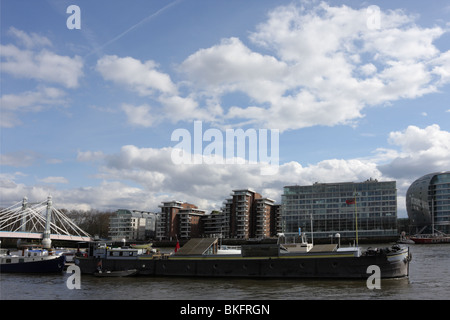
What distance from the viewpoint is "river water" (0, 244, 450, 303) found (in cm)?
3097

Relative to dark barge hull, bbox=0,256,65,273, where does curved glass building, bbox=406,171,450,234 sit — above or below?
above

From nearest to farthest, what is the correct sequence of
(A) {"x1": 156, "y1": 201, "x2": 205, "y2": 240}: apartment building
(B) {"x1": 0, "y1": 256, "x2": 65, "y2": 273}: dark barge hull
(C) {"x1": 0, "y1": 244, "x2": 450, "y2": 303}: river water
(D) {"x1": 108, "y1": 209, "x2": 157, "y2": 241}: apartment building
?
(C) {"x1": 0, "y1": 244, "x2": 450, "y2": 303}: river water < (B) {"x1": 0, "y1": 256, "x2": 65, "y2": 273}: dark barge hull < (A) {"x1": 156, "y1": 201, "x2": 205, "y2": 240}: apartment building < (D) {"x1": 108, "y1": 209, "x2": 157, "y2": 241}: apartment building

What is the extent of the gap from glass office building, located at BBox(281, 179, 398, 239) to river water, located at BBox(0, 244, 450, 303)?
384 ft

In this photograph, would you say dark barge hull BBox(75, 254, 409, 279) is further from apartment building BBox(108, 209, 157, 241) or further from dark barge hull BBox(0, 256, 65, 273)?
apartment building BBox(108, 209, 157, 241)

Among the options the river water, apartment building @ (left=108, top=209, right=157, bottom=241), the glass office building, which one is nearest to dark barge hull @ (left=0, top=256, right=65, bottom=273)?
the river water

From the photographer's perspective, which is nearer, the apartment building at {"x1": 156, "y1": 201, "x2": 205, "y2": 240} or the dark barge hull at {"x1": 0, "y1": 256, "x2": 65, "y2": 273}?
the dark barge hull at {"x1": 0, "y1": 256, "x2": 65, "y2": 273}

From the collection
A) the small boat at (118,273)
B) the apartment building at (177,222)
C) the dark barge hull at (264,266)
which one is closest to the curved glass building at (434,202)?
the apartment building at (177,222)

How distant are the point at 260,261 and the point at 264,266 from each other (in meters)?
0.64

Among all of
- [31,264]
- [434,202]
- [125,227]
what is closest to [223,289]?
[31,264]

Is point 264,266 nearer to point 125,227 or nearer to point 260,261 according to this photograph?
point 260,261

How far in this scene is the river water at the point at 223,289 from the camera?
3097 cm
